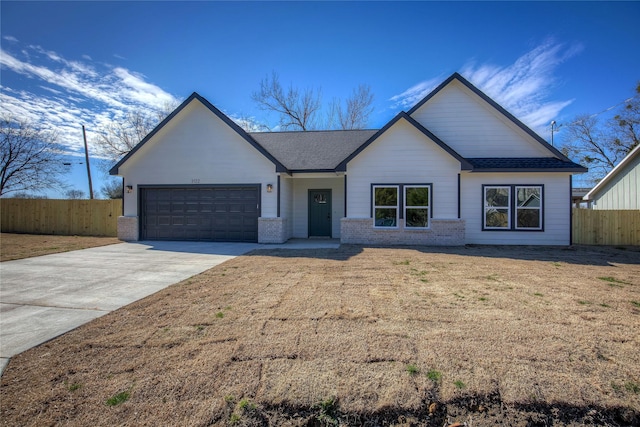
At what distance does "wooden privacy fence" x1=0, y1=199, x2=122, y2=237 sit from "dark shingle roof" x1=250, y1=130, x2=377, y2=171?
9.44 metres

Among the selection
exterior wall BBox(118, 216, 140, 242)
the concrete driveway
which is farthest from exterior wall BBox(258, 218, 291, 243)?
exterior wall BBox(118, 216, 140, 242)

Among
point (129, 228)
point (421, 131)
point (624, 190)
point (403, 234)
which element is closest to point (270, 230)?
point (403, 234)

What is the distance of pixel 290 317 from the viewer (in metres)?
4.46

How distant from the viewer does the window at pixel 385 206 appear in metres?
12.8

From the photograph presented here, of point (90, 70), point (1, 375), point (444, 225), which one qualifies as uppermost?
point (90, 70)

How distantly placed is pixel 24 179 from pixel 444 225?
30.2m

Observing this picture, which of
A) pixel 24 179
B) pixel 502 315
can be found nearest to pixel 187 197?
pixel 502 315

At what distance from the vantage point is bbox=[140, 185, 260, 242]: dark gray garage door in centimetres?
1350

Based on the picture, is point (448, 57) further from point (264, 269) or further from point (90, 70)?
point (90, 70)

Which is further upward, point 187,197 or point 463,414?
point 187,197

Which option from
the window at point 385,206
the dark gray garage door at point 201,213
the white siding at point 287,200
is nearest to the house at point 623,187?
the window at point 385,206

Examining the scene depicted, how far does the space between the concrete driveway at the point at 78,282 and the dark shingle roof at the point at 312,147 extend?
192 inches

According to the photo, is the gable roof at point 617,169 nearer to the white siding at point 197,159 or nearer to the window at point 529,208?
the window at point 529,208

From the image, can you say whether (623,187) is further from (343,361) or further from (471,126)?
(343,361)
